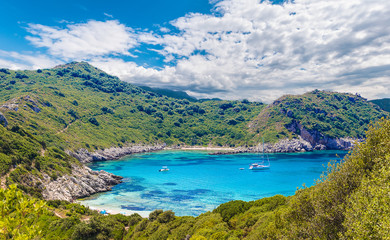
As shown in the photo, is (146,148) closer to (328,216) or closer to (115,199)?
(115,199)

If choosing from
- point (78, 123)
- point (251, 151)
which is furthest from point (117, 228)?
point (251, 151)

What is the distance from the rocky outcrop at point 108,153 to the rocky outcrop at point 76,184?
40433mm

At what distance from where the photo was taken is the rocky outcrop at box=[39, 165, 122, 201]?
166 ft

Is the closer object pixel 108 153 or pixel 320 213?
pixel 320 213

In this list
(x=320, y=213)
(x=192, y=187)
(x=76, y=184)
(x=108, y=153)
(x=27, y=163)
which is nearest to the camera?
(x=320, y=213)

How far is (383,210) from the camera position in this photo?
9.26 metres

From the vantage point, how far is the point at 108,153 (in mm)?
129625

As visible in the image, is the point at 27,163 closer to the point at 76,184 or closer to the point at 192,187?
the point at 76,184

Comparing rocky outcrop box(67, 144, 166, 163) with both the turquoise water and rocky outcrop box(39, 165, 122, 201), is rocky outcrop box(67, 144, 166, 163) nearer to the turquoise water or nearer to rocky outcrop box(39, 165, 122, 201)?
the turquoise water

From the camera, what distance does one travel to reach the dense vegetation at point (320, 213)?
7.08 m

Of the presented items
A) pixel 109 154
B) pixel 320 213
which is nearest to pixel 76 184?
pixel 320 213

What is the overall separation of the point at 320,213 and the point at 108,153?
134 metres

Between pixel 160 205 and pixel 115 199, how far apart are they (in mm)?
14244

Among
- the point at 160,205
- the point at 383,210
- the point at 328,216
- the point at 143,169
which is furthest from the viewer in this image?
the point at 143,169
